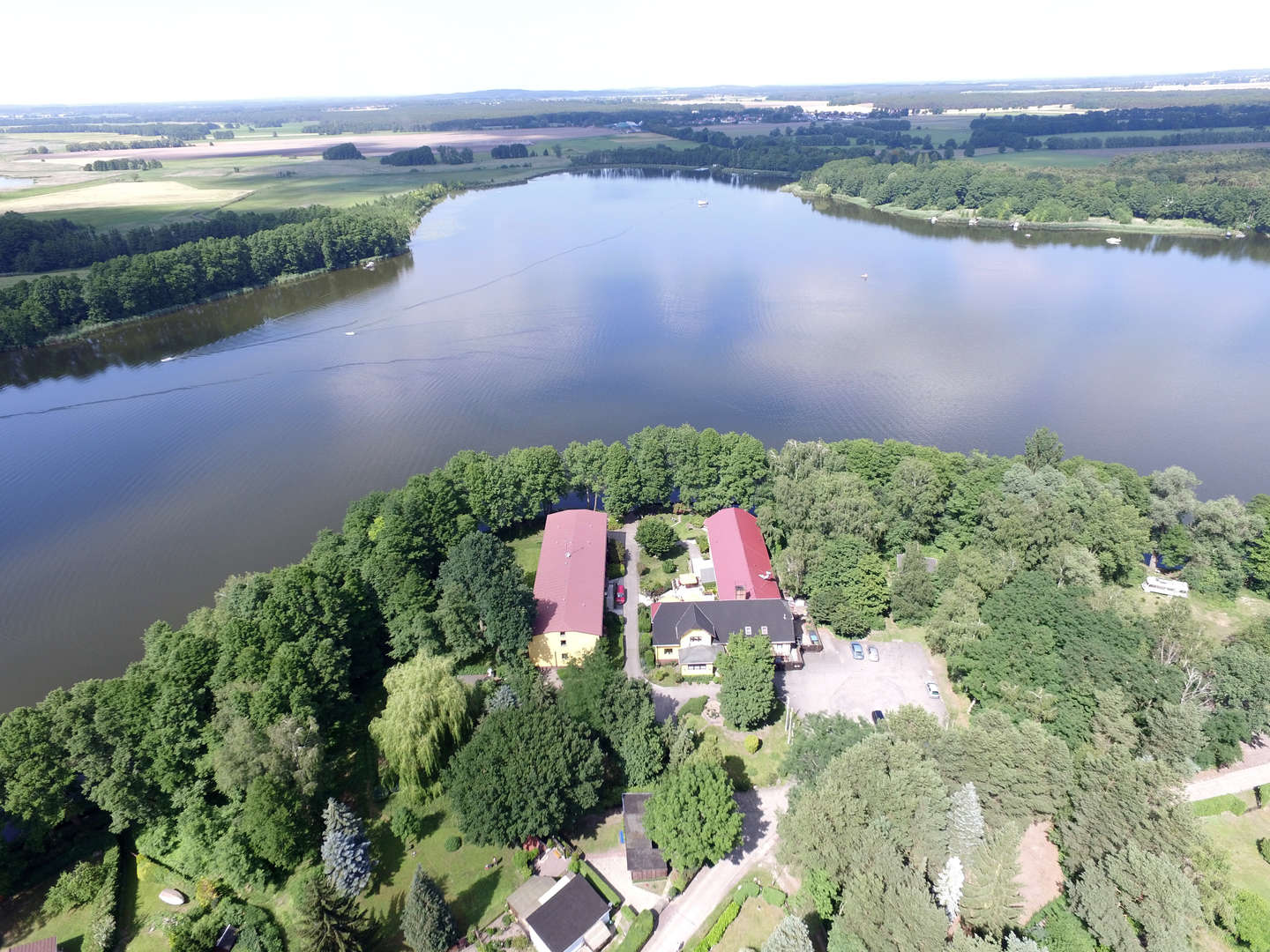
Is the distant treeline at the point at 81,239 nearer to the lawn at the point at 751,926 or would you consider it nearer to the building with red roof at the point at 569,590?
the building with red roof at the point at 569,590

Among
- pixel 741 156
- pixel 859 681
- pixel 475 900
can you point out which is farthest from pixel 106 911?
pixel 741 156

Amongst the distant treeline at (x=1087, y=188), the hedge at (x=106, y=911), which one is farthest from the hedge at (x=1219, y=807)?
the distant treeline at (x=1087, y=188)

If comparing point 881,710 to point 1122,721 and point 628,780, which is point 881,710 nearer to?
point 1122,721

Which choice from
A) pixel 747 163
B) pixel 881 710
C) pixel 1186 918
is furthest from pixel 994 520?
pixel 747 163

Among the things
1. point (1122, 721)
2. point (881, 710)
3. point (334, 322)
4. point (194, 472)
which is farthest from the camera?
point (334, 322)

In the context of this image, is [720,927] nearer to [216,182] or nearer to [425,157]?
[216,182]

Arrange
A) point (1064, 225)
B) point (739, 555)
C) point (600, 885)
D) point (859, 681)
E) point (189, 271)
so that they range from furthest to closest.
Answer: point (1064, 225) → point (189, 271) → point (739, 555) → point (859, 681) → point (600, 885)

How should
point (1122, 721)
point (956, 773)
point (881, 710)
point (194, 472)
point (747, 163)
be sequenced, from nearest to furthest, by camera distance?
point (956, 773) → point (1122, 721) → point (881, 710) → point (194, 472) → point (747, 163)
